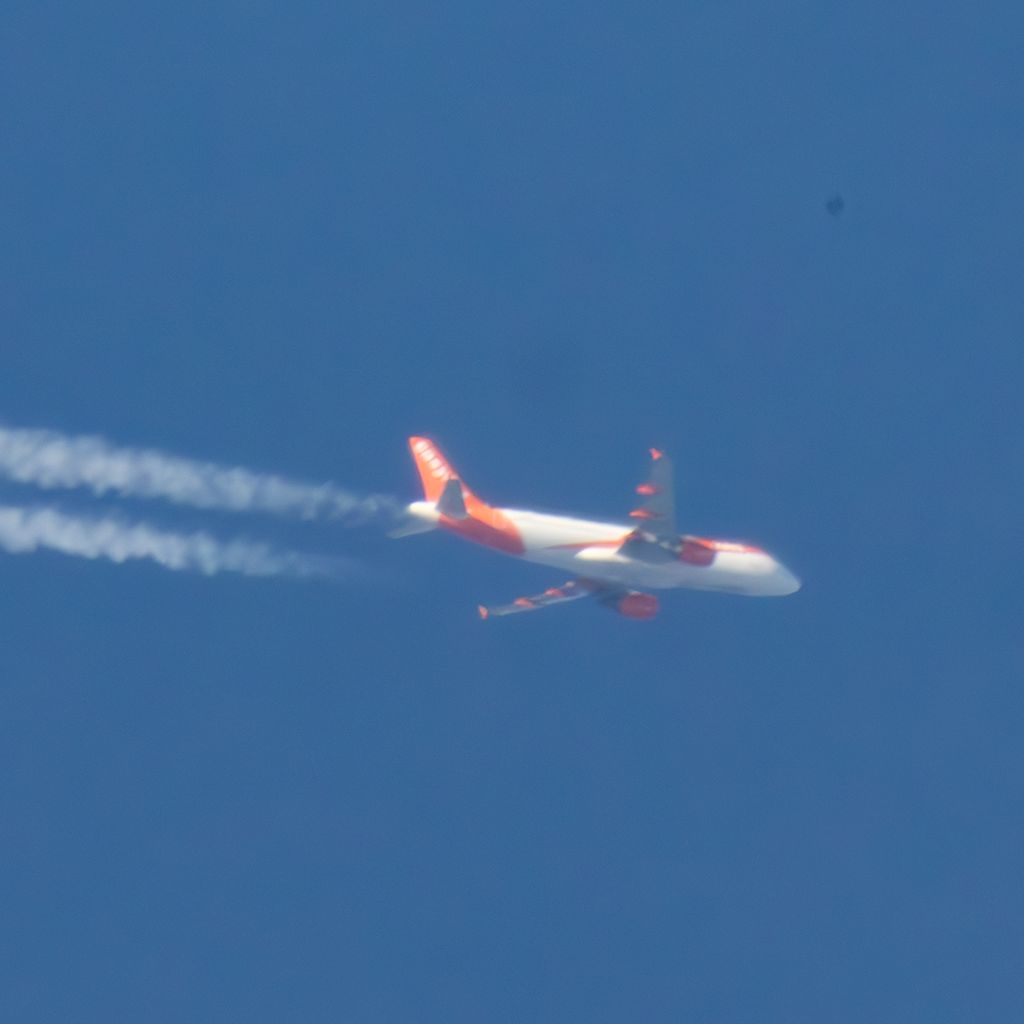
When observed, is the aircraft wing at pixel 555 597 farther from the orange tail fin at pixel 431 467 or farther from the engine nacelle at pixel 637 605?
the orange tail fin at pixel 431 467

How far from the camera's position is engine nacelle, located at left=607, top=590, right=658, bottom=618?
59.3 meters

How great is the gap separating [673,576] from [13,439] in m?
23.1

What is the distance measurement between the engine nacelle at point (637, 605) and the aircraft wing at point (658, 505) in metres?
2.89

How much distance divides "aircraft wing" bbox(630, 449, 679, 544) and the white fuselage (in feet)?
3.11

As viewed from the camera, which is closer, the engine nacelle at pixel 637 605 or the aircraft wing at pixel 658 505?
the aircraft wing at pixel 658 505

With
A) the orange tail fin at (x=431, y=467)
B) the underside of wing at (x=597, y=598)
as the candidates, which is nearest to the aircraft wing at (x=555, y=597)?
the underside of wing at (x=597, y=598)

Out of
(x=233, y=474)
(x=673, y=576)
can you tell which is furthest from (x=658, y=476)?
(x=233, y=474)

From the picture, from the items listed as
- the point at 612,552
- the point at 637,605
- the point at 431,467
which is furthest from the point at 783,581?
the point at 431,467

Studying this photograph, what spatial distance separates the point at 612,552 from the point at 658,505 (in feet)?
8.31

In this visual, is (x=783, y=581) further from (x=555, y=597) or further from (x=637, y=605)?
(x=555, y=597)

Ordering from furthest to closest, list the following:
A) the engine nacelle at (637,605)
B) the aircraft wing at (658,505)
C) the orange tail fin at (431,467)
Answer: the orange tail fin at (431,467) < the engine nacelle at (637,605) < the aircraft wing at (658,505)

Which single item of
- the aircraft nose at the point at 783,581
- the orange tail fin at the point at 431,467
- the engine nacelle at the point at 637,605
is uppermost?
the orange tail fin at the point at 431,467

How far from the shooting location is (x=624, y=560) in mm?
57656

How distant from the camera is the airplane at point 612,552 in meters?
57.5
